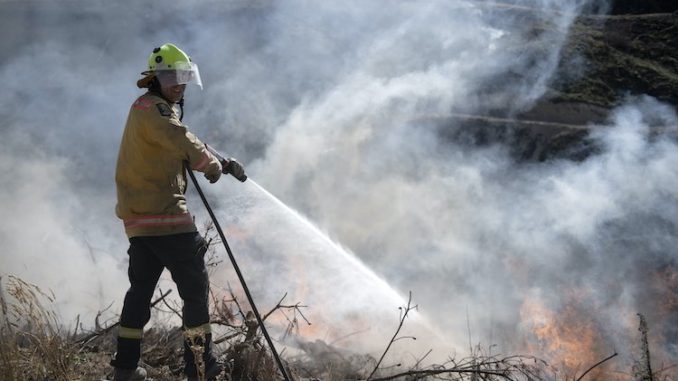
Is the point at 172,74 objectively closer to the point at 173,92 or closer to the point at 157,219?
the point at 173,92

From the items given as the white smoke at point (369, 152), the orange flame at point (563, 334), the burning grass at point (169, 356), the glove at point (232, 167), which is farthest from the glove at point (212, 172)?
the orange flame at point (563, 334)

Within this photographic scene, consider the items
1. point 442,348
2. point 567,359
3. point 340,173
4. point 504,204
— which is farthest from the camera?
point 340,173

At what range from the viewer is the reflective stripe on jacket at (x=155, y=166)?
2.87 meters

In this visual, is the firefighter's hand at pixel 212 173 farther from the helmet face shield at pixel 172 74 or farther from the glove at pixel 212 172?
the helmet face shield at pixel 172 74

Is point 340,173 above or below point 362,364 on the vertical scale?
above

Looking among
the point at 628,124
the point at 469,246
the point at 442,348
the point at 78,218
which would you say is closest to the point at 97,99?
the point at 78,218

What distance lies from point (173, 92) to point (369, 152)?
6876mm

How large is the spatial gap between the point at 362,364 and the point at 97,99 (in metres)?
7.77

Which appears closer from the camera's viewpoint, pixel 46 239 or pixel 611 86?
pixel 46 239

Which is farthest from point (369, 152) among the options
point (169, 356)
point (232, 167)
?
point (232, 167)

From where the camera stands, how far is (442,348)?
229 inches

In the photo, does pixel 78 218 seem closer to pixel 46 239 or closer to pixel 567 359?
pixel 46 239

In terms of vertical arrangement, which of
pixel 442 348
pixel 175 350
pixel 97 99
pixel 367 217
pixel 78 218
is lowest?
pixel 175 350

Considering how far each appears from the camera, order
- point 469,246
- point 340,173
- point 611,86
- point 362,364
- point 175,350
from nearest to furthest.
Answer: point 175,350
point 362,364
point 469,246
point 340,173
point 611,86
